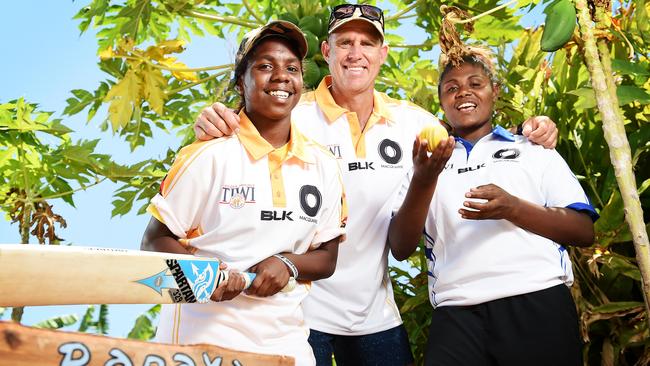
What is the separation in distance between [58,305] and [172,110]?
4182 mm

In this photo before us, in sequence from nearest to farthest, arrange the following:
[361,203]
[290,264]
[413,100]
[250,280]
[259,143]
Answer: [250,280] < [290,264] < [259,143] < [361,203] < [413,100]

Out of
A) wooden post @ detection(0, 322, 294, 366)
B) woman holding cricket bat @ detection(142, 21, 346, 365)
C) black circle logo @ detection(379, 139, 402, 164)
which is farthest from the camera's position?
black circle logo @ detection(379, 139, 402, 164)

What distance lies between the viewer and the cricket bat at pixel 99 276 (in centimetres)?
190

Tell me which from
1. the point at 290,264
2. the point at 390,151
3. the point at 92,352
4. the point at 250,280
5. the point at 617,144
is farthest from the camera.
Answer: the point at 390,151

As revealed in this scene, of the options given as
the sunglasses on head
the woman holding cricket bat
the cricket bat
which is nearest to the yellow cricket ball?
the woman holding cricket bat

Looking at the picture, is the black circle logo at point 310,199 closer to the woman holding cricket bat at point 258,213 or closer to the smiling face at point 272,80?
the woman holding cricket bat at point 258,213

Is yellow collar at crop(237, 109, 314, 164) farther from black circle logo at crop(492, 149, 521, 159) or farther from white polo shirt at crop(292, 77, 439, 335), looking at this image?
black circle logo at crop(492, 149, 521, 159)

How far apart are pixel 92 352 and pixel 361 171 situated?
5.39 ft

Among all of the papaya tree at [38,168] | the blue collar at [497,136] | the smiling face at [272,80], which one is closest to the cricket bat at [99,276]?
the smiling face at [272,80]

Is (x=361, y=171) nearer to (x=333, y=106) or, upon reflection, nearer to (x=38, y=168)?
(x=333, y=106)

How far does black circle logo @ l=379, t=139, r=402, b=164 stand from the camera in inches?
135

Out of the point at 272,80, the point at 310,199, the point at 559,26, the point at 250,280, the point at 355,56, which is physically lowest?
the point at 250,280

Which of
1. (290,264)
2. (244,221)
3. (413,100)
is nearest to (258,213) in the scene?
(244,221)

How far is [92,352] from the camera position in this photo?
1.95 meters
